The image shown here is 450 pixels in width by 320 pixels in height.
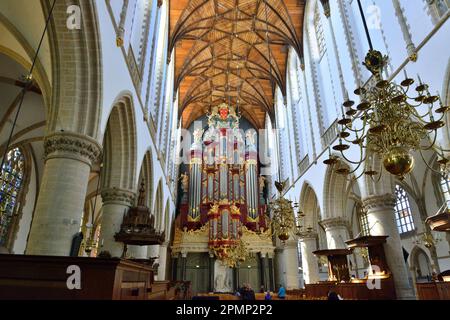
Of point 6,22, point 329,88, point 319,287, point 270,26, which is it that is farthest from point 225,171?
point 6,22

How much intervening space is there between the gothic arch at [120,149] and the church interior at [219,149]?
46mm

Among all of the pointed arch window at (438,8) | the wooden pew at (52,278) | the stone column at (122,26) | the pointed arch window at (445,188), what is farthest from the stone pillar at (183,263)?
the wooden pew at (52,278)

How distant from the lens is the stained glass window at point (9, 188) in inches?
463

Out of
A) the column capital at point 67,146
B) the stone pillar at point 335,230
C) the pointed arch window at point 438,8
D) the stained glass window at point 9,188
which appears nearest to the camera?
the column capital at point 67,146

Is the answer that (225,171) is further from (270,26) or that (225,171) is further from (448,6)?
(448,6)

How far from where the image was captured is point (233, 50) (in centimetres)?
2080

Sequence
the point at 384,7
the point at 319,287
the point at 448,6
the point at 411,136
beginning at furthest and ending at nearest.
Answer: the point at 319,287 → the point at 384,7 → the point at 448,6 → the point at 411,136

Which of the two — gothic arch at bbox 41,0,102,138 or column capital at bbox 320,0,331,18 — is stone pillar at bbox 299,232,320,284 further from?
gothic arch at bbox 41,0,102,138

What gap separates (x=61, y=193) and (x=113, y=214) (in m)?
3.42

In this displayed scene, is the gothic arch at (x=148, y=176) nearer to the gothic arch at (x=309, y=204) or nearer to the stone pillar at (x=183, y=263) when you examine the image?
the gothic arch at (x=309, y=204)

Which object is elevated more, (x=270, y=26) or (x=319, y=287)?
(x=270, y=26)

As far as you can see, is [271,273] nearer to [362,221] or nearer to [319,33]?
[362,221]
